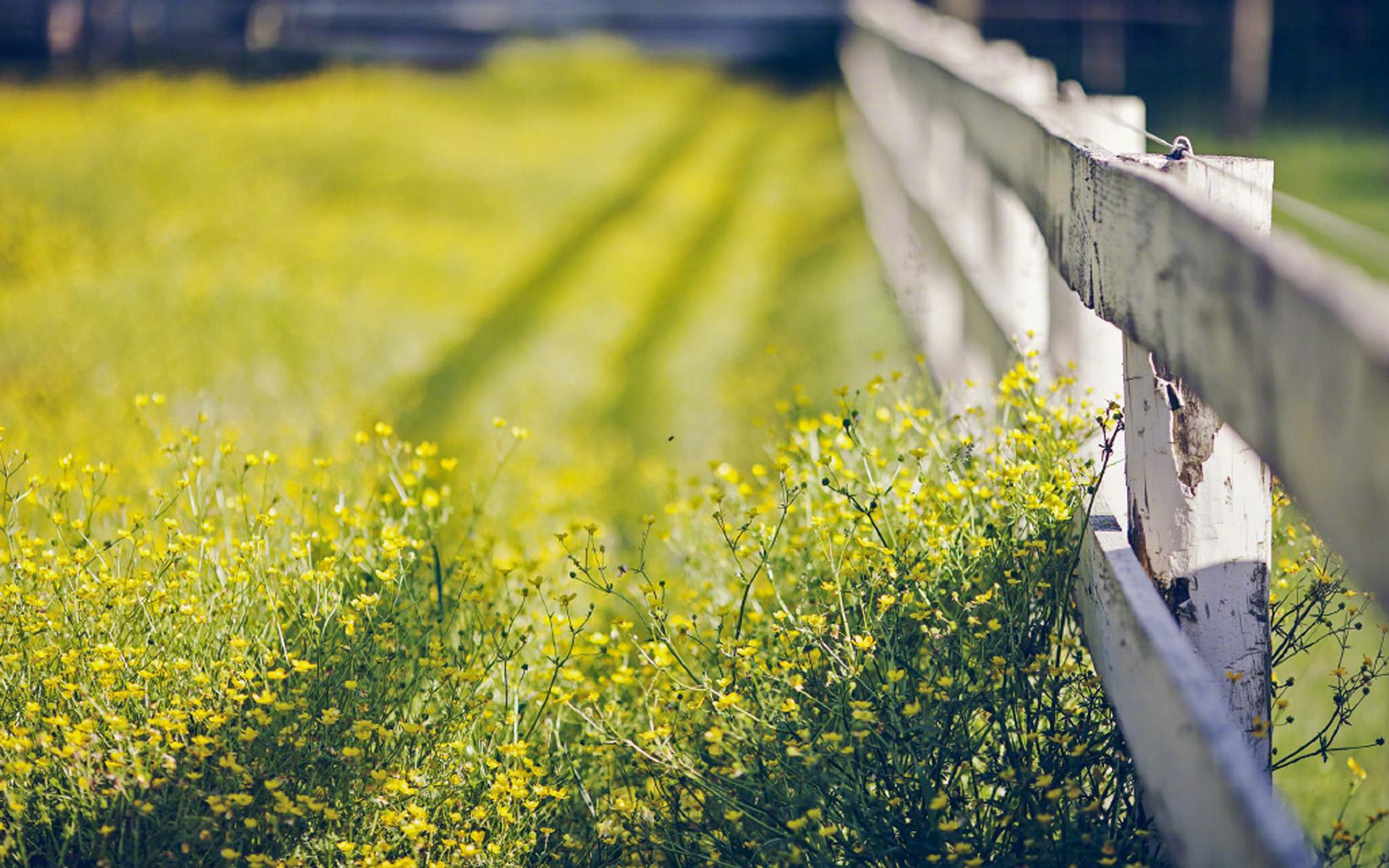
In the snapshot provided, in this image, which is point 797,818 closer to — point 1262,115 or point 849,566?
point 849,566

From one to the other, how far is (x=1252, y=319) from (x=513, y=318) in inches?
237

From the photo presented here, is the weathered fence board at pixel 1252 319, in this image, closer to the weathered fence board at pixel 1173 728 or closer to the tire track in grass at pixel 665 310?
the weathered fence board at pixel 1173 728

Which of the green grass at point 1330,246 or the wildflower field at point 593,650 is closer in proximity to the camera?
the wildflower field at point 593,650

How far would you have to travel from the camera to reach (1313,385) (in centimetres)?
142

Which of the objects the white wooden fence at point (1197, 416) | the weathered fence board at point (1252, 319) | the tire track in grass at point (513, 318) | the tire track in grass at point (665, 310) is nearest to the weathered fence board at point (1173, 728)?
the white wooden fence at point (1197, 416)

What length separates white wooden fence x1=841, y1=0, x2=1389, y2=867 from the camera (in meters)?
1.38

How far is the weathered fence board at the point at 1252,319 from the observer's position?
1.33m

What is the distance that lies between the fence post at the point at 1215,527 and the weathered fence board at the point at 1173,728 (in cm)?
9

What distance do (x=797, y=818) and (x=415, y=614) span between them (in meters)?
0.90

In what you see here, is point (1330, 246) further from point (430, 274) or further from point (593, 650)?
point (593, 650)

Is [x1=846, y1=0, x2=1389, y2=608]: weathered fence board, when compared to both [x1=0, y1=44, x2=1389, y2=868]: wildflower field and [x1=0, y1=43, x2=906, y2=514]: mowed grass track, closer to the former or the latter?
[x1=0, y1=44, x2=1389, y2=868]: wildflower field

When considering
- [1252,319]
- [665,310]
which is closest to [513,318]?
[665,310]

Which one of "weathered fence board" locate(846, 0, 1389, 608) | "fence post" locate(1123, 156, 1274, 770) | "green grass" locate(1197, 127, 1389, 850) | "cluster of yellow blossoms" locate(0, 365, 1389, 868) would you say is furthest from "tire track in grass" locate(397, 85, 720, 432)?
"fence post" locate(1123, 156, 1274, 770)

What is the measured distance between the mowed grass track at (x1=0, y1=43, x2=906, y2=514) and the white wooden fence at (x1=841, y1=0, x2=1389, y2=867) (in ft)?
2.98
